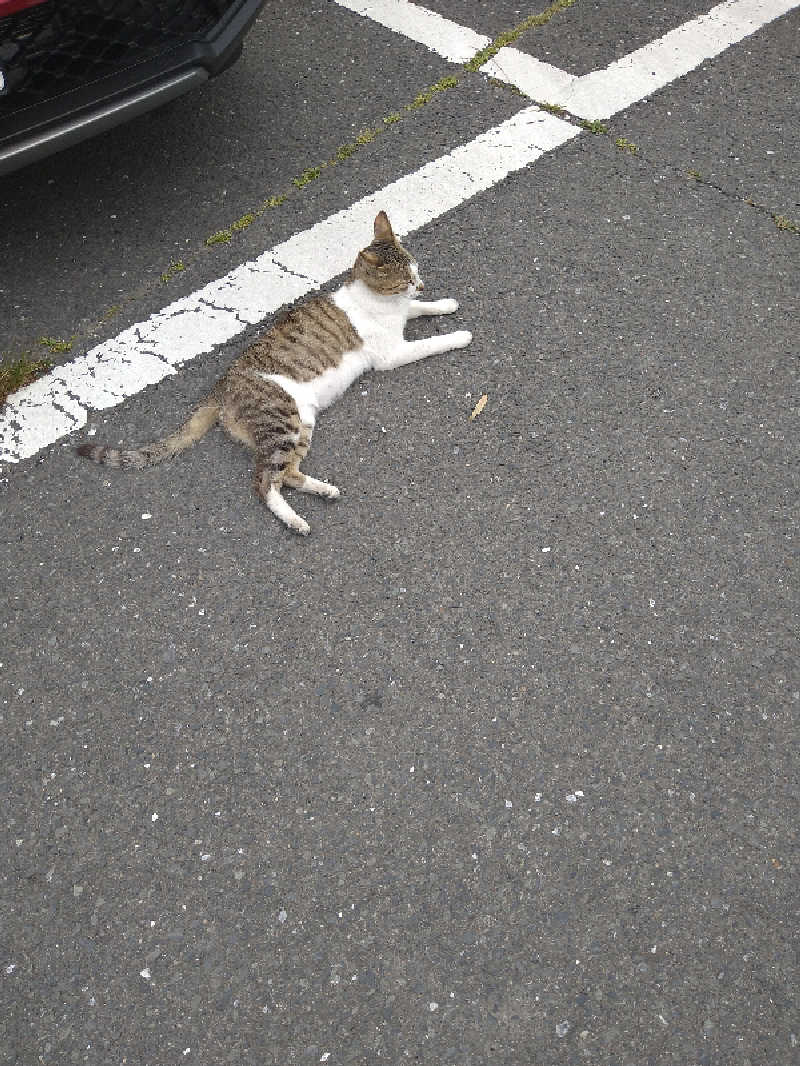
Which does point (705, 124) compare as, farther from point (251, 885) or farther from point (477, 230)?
point (251, 885)

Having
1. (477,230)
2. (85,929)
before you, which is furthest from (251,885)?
(477,230)

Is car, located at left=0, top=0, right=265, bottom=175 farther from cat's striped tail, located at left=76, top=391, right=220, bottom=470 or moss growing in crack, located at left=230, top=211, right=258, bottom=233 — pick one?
cat's striped tail, located at left=76, top=391, right=220, bottom=470

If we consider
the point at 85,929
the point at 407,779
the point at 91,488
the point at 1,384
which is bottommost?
the point at 407,779

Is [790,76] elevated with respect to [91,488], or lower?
lower

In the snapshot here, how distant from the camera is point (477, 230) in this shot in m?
4.12

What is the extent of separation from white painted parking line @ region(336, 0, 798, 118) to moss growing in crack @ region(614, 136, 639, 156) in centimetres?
22

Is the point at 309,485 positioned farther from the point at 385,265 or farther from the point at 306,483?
the point at 385,265

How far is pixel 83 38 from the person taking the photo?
3432 millimetres

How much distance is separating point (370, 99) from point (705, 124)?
65.6 inches

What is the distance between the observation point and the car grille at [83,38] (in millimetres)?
3244

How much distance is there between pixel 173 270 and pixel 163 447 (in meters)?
1.04

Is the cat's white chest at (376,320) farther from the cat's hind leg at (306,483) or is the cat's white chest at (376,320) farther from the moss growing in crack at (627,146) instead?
the moss growing in crack at (627,146)

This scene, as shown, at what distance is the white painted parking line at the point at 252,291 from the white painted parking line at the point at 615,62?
243 mm

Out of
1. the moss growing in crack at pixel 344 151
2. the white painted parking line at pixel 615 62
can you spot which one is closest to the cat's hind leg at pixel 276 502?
the moss growing in crack at pixel 344 151
